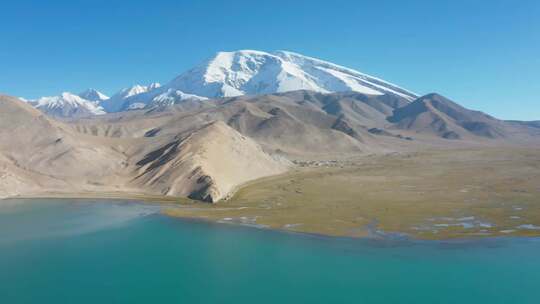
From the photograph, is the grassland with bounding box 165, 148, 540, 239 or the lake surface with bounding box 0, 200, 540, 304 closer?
the lake surface with bounding box 0, 200, 540, 304

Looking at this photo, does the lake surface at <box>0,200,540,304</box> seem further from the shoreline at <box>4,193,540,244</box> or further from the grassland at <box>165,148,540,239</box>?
the grassland at <box>165,148,540,239</box>

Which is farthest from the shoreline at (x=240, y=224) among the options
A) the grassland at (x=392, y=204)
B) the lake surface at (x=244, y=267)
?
the lake surface at (x=244, y=267)

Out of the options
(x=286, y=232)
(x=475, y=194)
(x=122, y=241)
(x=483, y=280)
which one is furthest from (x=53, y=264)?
(x=475, y=194)

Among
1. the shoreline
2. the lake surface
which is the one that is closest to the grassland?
the shoreline

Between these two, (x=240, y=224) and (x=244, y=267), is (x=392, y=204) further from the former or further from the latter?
(x=244, y=267)

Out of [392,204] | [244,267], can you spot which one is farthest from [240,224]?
[392,204]

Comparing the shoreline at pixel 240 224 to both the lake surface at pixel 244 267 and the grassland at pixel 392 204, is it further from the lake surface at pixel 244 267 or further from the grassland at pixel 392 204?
the lake surface at pixel 244 267

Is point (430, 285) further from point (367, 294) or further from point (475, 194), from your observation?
point (475, 194)

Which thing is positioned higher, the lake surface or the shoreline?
the shoreline

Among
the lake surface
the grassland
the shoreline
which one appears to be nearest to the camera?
the lake surface
